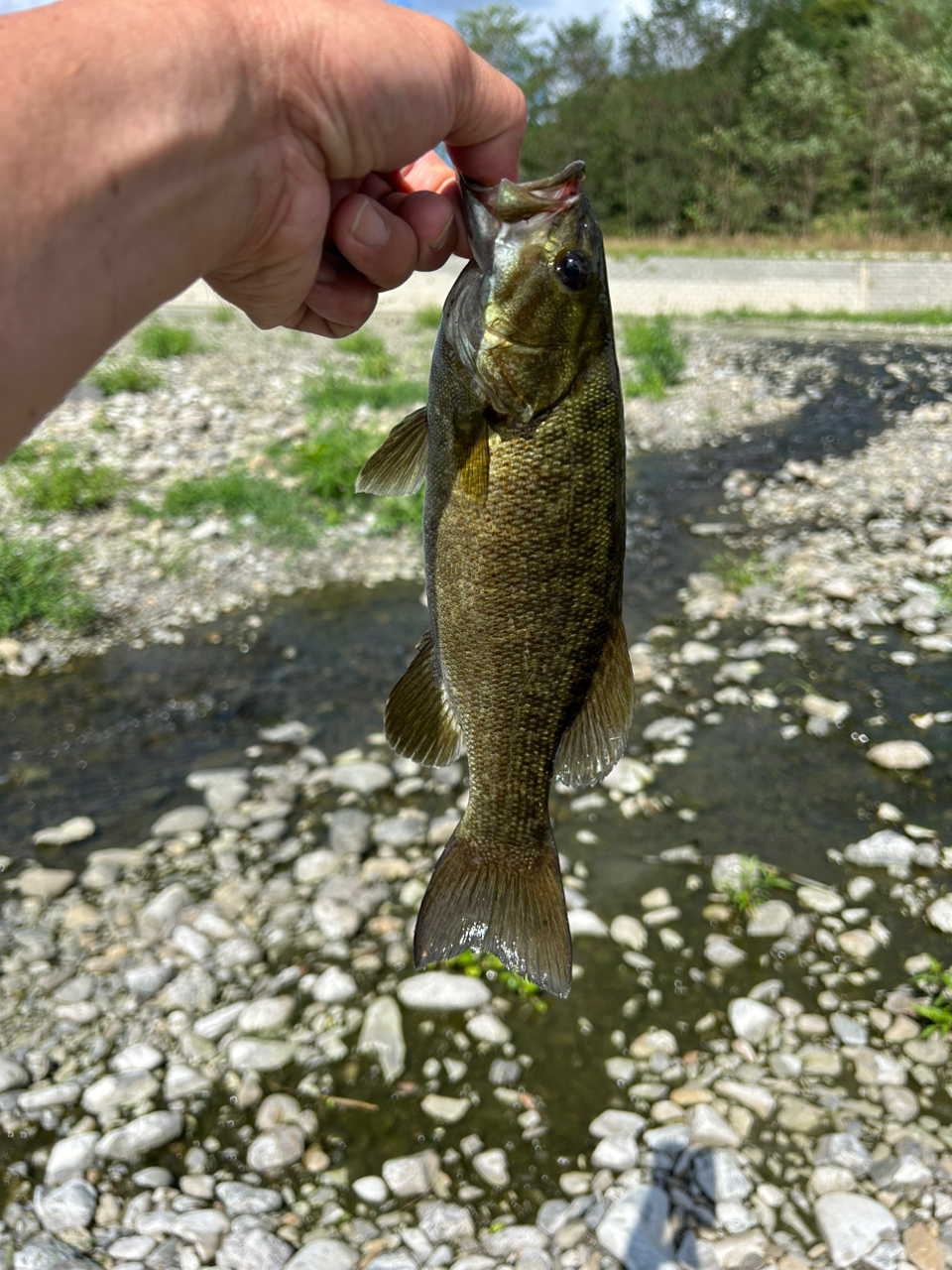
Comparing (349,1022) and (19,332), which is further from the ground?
(19,332)

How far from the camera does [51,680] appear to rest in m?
7.66

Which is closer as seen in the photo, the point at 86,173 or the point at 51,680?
the point at 86,173

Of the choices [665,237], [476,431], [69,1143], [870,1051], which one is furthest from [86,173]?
[665,237]

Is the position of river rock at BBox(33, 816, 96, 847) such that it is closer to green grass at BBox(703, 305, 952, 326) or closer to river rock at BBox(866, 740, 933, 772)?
river rock at BBox(866, 740, 933, 772)

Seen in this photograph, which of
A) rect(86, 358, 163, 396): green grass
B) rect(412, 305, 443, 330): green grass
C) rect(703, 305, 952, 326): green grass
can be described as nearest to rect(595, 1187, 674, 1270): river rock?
rect(86, 358, 163, 396): green grass

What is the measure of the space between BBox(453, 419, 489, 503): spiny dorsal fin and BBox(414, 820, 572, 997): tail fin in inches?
39.5

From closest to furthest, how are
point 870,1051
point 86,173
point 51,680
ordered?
point 86,173, point 870,1051, point 51,680

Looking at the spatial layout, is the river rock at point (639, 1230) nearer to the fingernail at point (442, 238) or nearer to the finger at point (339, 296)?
the finger at point (339, 296)

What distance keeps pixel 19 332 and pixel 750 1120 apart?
3.82 m

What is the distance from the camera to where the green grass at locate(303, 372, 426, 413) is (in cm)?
1324

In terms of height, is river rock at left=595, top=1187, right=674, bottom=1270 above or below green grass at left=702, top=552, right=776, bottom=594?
above

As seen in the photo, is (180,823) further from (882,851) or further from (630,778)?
(882,851)

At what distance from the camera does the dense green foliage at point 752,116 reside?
34500 millimetres

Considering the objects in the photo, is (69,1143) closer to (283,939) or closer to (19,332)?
(283,939)
